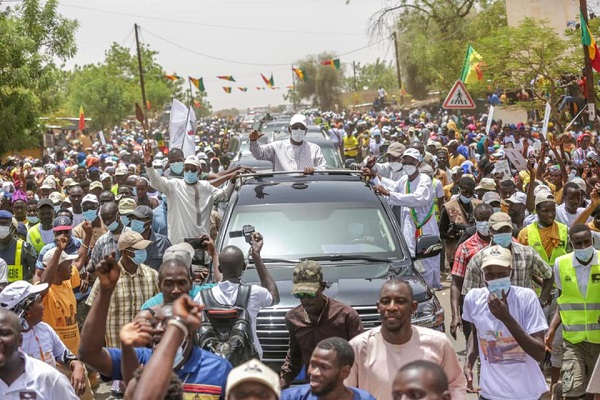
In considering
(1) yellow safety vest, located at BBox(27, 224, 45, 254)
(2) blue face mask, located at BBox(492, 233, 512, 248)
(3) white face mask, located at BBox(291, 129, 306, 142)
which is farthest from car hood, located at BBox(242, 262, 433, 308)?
(3) white face mask, located at BBox(291, 129, 306, 142)

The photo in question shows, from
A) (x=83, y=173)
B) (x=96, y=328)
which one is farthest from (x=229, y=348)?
(x=83, y=173)

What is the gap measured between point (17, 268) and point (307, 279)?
4.52m

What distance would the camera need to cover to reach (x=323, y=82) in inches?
4048

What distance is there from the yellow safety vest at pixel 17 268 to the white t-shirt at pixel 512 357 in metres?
4.95

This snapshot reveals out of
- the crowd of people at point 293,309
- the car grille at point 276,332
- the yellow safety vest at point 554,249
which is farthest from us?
the yellow safety vest at point 554,249

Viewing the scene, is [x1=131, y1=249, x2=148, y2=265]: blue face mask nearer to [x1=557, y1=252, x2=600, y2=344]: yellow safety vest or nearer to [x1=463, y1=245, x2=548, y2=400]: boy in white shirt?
[x1=463, y1=245, x2=548, y2=400]: boy in white shirt

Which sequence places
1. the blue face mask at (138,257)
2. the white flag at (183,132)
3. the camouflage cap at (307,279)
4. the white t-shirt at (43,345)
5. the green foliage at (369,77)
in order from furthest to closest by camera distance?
the green foliage at (369,77) → the white flag at (183,132) → the blue face mask at (138,257) → the white t-shirt at (43,345) → the camouflage cap at (307,279)

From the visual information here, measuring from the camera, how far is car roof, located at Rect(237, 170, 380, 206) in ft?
29.3

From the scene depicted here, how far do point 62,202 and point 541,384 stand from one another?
812 centimetres

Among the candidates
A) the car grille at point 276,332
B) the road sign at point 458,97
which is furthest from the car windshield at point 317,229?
the road sign at point 458,97

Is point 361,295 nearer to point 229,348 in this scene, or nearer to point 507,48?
point 229,348

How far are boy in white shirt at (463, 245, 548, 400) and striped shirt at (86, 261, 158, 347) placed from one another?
8.89ft

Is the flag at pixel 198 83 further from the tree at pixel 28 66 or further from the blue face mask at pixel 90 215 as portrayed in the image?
the blue face mask at pixel 90 215

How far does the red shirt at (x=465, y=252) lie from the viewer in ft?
29.0
